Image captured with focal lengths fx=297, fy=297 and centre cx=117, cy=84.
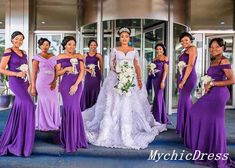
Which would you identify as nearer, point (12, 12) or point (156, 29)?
point (156, 29)

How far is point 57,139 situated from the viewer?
5109 millimetres

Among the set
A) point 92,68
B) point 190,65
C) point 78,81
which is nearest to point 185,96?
point 190,65

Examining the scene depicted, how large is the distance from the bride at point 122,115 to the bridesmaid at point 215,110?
1049 millimetres

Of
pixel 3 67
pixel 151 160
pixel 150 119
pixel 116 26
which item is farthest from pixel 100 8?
pixel 151 160

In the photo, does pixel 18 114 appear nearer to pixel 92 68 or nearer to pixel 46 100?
pixel 46 100

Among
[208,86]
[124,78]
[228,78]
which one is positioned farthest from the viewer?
[124,78]

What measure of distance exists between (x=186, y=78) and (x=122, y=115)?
4.15ft

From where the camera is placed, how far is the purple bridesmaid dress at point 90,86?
22.5 feet

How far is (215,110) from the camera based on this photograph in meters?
4.32

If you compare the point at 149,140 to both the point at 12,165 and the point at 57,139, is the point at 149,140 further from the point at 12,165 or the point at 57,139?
the point at 12,165

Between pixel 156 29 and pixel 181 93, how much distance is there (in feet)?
13.1

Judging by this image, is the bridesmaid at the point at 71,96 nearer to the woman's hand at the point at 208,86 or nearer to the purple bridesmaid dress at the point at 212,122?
the purple bridesmaid dress at the point at 212,122

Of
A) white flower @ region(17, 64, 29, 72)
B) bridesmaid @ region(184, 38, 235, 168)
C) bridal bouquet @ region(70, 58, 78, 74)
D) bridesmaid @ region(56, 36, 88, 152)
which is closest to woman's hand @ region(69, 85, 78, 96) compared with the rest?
bridesmaid @ region(56, 36, 88, 152)

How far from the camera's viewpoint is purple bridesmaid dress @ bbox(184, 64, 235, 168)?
4.25 m
